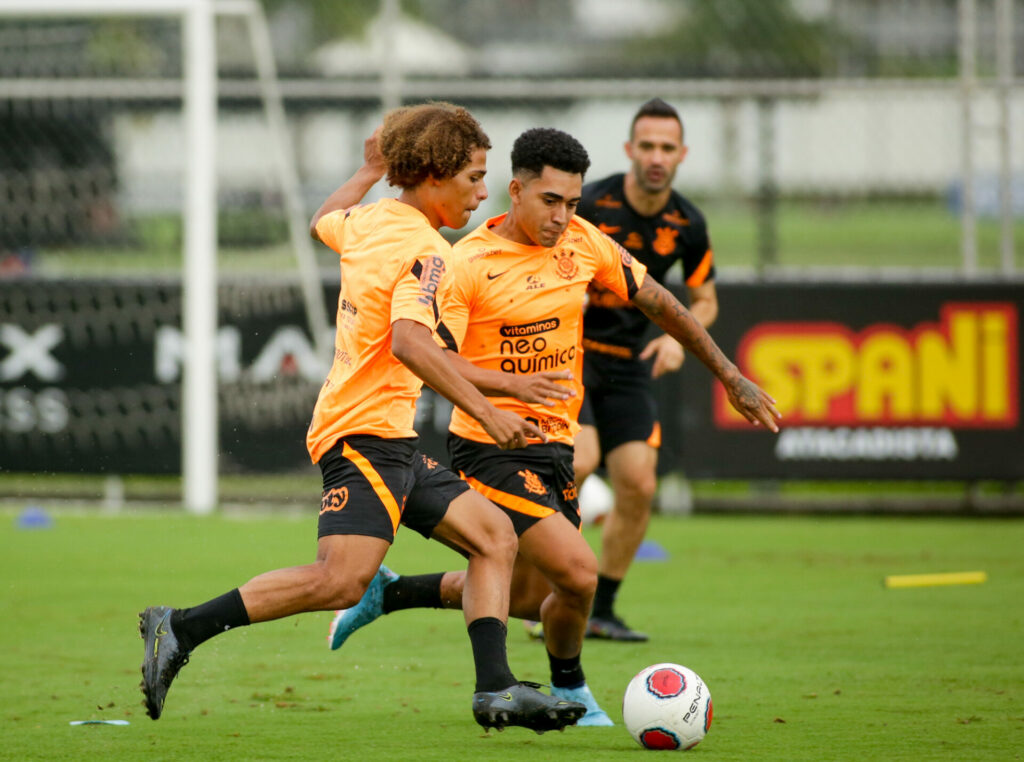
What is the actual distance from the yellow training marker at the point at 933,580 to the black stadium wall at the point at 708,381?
2.92m

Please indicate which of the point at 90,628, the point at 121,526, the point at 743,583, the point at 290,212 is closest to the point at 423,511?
the point at 90,628

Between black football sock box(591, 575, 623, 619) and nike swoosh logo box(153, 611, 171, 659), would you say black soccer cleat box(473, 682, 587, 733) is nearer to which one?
nike swoosh logo box(153, 611, 171, 659)

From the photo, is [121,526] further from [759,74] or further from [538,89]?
[759,74]

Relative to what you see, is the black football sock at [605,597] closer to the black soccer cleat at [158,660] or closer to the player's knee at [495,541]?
the player's knee at [495,541]

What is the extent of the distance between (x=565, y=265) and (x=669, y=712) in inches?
67.0

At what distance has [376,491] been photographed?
5.24 m

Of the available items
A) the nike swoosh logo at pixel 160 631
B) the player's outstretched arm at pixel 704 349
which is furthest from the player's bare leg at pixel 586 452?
the nike swoosh logo at pixel 160 631

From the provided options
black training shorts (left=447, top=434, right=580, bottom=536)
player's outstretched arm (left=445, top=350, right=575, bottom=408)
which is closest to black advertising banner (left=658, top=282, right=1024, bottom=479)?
black training shorts (left=447, top=434, right=580, bottom=536)

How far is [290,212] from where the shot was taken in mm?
12977

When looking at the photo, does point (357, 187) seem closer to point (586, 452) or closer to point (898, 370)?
point (586, 452)

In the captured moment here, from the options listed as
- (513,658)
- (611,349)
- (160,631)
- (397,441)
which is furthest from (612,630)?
(160,631)

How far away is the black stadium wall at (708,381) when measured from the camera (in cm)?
1224

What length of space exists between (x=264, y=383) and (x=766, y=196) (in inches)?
174

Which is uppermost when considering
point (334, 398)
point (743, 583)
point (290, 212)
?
point (290, 212)
